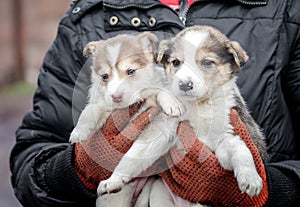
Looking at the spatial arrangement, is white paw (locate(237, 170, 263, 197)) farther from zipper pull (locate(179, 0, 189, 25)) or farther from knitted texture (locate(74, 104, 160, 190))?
zipper pull (locate(179, 0, 189, 25))

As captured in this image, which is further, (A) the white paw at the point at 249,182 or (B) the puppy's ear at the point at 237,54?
(B) the puppy's ear at the point at 237,54

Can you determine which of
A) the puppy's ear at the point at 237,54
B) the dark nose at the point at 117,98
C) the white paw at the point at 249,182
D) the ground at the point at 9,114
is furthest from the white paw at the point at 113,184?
the ground at the point at 9,114

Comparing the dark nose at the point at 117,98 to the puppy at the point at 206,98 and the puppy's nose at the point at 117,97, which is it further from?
the puppy at the point at 206,98

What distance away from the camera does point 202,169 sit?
6.34ft

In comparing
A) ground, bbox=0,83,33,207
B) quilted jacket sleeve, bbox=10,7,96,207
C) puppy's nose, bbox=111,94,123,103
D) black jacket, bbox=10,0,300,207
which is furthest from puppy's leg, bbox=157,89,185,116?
ground, bbox=0,83,33,207

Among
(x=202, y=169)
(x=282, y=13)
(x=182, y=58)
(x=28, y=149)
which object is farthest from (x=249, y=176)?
(x=28, y=149)

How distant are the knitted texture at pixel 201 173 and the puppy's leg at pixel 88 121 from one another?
252mm

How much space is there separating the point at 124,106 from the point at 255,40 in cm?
70

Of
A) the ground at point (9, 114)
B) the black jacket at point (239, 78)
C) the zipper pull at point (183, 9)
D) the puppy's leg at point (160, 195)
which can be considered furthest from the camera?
the ground at point (9, 114)

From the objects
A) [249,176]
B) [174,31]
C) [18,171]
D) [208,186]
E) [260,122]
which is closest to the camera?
[249,176]

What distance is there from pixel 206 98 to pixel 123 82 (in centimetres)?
26

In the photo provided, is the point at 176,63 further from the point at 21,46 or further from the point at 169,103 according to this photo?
the point at 21,46

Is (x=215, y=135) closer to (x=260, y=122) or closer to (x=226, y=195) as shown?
(x=226, y=195)

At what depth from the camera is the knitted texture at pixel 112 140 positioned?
6.18 ft
